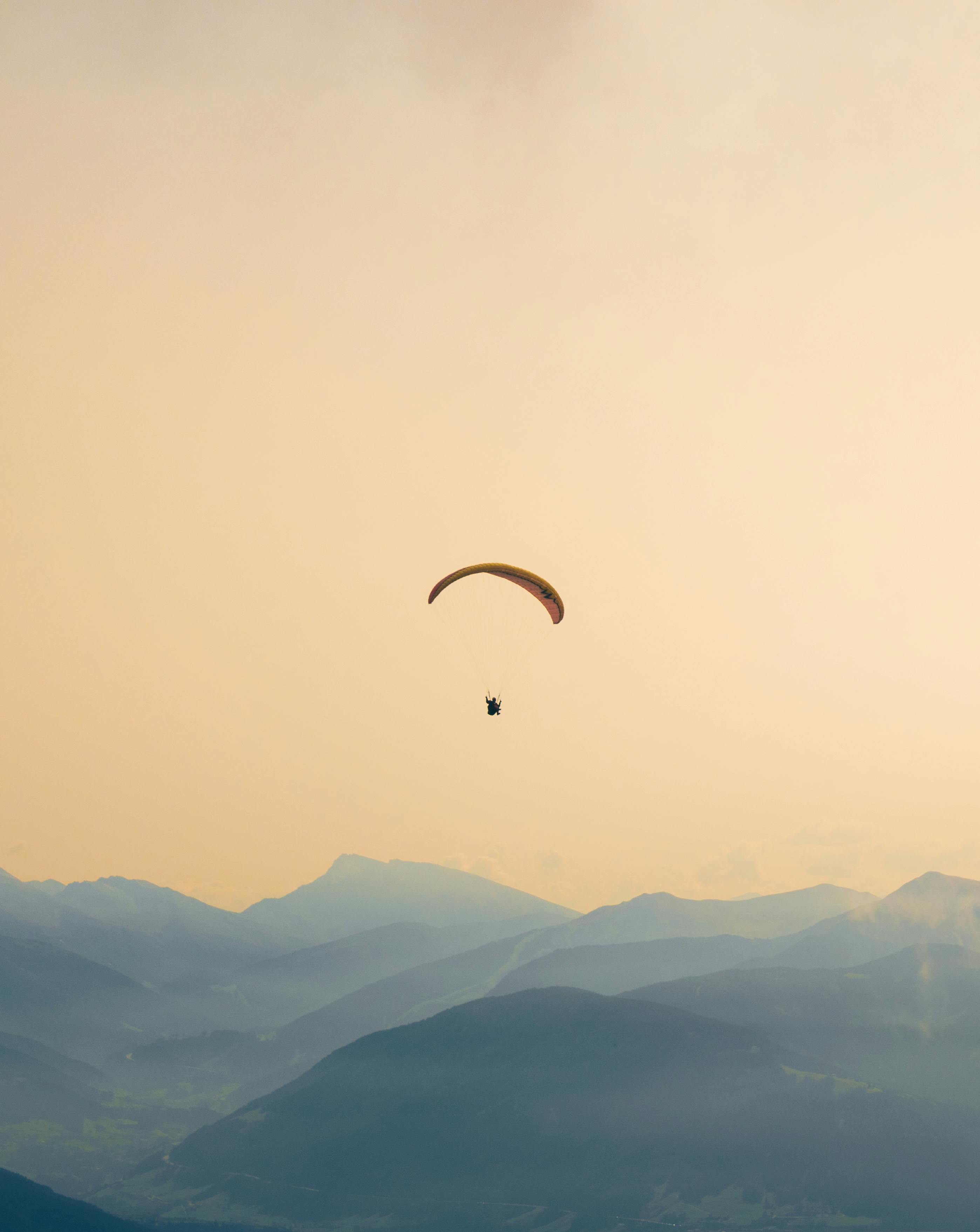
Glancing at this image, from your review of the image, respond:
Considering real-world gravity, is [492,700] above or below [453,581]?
below

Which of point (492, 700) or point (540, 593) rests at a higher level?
point (540, 593)

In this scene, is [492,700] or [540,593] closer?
[492,700]
